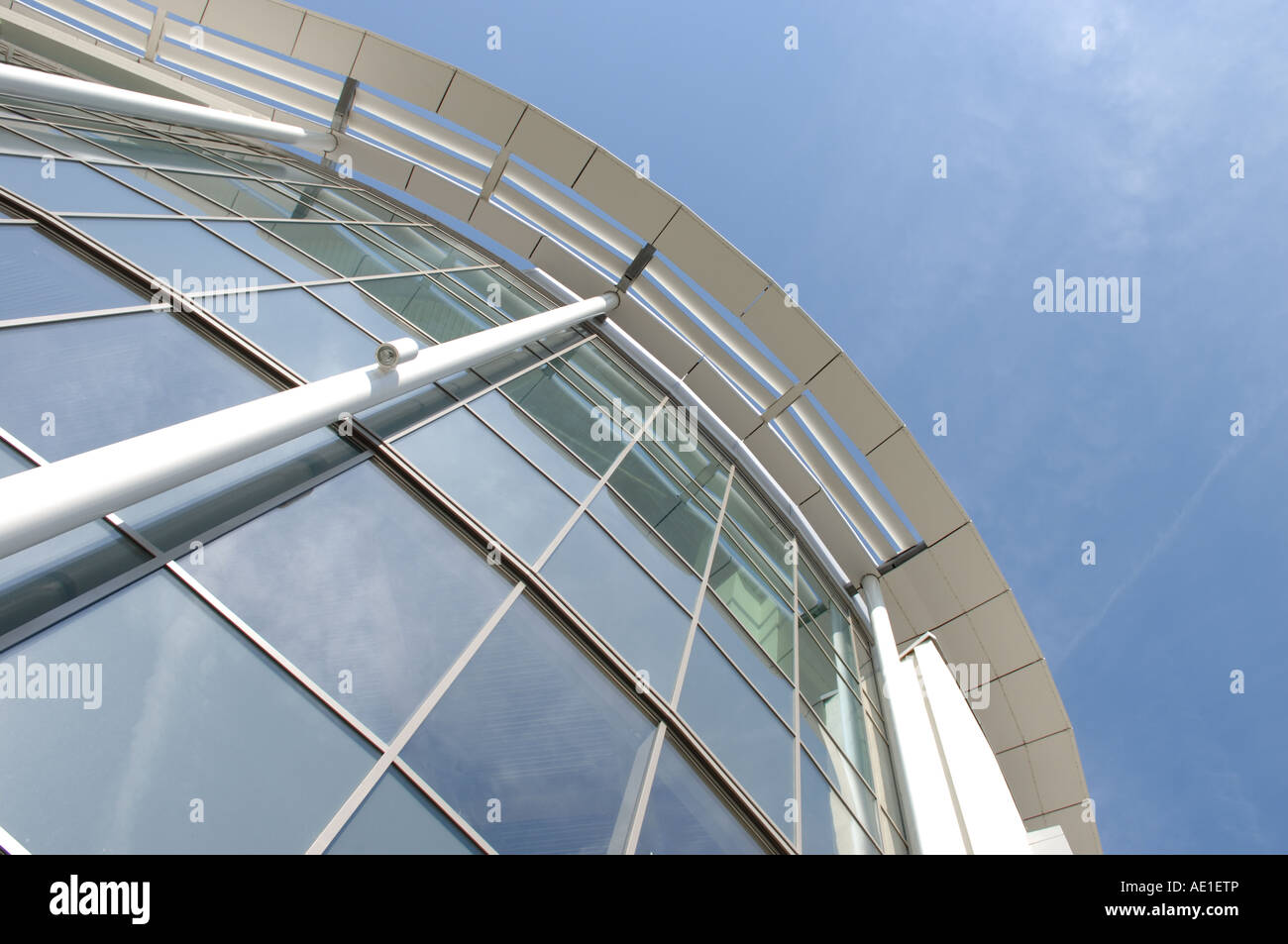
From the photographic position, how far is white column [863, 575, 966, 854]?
8.85m

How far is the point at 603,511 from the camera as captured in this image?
8.95 meters

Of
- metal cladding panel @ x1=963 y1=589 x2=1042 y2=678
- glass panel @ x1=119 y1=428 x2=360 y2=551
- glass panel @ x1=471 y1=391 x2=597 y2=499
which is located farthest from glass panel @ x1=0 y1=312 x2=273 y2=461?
metal cladding panel @ x1=963 y1=589 x2=1042 y2=678

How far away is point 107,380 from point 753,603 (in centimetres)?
775

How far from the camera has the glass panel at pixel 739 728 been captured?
24.0 ft

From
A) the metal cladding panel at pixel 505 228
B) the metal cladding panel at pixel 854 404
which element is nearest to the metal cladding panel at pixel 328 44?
the metal cladding panel at pixel 505 228

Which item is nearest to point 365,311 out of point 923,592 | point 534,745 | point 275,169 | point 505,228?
point 534,745

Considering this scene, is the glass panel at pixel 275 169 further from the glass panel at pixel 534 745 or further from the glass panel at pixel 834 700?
the glass panel at pixel 834 700

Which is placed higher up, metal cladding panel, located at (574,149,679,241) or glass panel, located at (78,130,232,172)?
metal cladding panel, located at (574,149,679,241)

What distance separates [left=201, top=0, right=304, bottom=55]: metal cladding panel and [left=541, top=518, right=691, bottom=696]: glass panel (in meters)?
11.8

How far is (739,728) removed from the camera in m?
7.86

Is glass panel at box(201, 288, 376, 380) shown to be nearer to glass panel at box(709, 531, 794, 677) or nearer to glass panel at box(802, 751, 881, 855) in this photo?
glass panel at box(709, 531, 794, 677)

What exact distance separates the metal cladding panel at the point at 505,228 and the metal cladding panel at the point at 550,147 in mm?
1538
